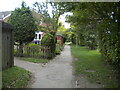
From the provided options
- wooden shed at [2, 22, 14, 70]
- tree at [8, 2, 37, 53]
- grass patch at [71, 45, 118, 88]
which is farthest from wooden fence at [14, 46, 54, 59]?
wooden shed at [2, 22, 14, 70]

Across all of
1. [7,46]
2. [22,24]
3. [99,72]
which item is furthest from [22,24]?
[99,72]

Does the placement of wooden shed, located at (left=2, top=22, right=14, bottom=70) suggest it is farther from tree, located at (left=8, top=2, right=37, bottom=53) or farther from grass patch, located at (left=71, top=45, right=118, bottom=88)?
tree, located at (left=8, top=2, right=37, bottom=53)

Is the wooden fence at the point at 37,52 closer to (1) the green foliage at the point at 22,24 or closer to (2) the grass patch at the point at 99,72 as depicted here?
(1) the green foliage at the point at 22,24

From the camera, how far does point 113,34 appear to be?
17.6 ft

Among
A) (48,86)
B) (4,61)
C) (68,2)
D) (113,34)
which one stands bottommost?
(48,86)

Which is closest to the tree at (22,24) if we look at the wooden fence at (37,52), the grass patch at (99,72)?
the wooden fence at (37,52)

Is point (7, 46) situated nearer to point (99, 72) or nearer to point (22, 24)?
point (99, 72)

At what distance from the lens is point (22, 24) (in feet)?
36.5

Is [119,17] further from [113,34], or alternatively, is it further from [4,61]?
[4,61]

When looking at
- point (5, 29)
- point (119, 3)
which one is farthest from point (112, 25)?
point (5, 29)

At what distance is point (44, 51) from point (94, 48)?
578 inches

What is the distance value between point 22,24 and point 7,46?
5838 millimetres

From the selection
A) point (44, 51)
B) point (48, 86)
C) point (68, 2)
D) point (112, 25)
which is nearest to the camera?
point (48, 86)

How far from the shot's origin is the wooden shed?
5.28 metres
